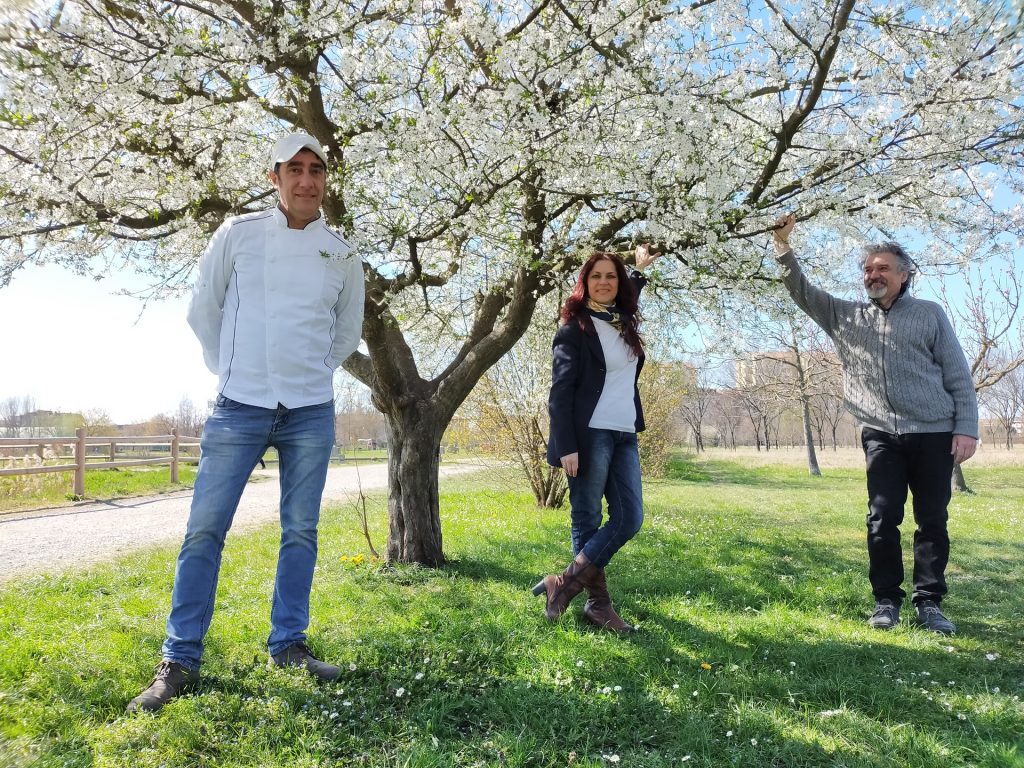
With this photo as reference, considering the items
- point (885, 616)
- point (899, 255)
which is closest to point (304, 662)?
point (885, 616)

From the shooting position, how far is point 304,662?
104 inches

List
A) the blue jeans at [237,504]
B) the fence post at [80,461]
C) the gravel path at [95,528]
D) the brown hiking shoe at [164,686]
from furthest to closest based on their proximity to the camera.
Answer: the fence post at [80,461] → the gravel path at [95,528] → the blue jeans at [237,504] → the brown hiking shoe at [164,686]

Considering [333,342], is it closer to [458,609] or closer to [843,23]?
[458,609]

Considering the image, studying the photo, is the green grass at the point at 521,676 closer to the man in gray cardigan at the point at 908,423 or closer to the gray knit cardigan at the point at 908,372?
the man in gray cardigan at the point at 908,423

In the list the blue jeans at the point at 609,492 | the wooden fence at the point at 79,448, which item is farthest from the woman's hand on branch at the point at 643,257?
the wooden fence at the point at 79,448

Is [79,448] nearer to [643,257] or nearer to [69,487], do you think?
[69,487]

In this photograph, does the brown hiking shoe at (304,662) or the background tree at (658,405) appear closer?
the brown hiking shoe at (304,662)

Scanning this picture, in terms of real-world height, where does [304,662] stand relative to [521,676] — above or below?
above

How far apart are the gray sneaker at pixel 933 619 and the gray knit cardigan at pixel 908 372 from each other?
37.2 inches

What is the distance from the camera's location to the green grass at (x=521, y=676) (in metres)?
2.10

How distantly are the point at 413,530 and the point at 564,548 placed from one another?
4.95ft

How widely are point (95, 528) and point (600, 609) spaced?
778 cm

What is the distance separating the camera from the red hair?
3.48 metres

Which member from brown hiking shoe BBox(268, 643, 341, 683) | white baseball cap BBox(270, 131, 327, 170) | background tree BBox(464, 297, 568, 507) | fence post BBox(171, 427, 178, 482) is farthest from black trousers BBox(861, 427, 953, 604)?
fence post BBox(171, 427, 178, 482)
